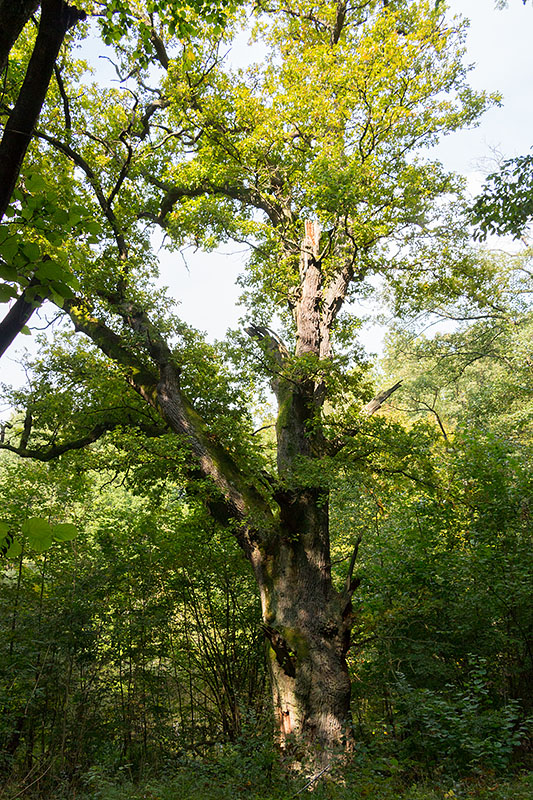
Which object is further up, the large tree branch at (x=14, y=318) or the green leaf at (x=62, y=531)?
the large tree branch at (x=14, y=318)

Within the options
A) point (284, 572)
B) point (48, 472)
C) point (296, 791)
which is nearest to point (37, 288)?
point (296, 791)

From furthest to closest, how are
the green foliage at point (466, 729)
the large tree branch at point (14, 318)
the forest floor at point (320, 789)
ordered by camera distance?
the green foliage at point (466, 729)
the forest floor at point (320, 789)
the large tree branch at point (14, 318)

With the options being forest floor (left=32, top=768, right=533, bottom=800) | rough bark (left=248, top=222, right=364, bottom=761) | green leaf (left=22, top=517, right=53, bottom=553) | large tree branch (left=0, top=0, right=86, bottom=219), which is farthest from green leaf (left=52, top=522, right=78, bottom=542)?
rough bark (left=248, top=222, right=364, bottom=761)

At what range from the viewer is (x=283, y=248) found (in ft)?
29.3

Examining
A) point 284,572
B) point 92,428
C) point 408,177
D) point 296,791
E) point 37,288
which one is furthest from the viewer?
point 92,428

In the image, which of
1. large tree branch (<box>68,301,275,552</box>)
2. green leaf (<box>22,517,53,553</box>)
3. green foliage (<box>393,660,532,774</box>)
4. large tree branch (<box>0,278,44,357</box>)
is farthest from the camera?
large tree branch (<box>68,301,275,552</box>)

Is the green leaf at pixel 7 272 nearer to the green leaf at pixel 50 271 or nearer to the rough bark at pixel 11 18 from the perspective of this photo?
the green leaf at pixel 50 271

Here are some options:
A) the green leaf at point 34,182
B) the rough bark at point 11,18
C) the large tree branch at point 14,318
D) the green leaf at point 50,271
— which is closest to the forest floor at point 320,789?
the large tree branch at point 14,318

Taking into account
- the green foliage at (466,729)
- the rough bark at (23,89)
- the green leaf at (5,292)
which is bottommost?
the green foliage at (466,729)

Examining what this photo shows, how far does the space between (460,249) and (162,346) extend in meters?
Result: 5.51

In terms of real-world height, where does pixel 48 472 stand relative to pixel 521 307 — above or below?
below

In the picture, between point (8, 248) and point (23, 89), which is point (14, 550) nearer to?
point (8, 248)

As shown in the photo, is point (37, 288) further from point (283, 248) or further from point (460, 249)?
point (460, 249)

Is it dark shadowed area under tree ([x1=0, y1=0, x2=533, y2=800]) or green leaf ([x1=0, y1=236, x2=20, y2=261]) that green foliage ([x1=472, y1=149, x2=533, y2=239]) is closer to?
dark shadowed area under tree ([x1=0, y1=0, x2=533, y2=800])
